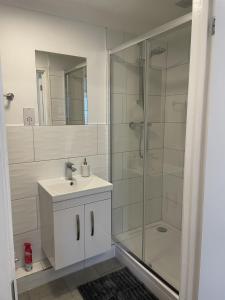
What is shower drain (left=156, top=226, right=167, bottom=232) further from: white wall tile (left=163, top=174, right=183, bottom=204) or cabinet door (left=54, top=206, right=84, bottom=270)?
cabinet door (left=54, top=206, right=84, bottom=270)

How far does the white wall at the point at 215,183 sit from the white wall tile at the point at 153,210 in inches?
48.7

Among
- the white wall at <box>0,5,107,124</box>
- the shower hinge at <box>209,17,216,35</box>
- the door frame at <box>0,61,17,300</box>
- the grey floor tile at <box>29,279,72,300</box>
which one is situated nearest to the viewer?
the door frame at <box>0,61,17,300</box>

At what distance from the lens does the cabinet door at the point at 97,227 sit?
1861mm

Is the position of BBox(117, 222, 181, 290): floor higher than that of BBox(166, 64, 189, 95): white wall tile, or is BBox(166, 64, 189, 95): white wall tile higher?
BBox(166, 64, 189, 95): white wall tile

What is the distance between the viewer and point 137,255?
6.92 feet

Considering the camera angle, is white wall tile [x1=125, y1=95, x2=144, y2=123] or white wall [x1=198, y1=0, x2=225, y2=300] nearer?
white wall [x1=198, y1=0, x2=225, y2=300]

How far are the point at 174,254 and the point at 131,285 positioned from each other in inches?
20.0

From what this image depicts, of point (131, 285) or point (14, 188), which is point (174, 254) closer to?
point (131, 285)

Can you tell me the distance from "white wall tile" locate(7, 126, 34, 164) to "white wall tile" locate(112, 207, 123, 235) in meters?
1.07

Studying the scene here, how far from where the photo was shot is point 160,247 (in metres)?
2.29

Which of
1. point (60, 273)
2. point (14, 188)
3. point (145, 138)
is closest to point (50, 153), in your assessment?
point (14, 188)

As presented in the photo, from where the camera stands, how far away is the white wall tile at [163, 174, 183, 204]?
7.79 ft

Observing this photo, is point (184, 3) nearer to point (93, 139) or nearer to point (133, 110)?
point (133, 110)

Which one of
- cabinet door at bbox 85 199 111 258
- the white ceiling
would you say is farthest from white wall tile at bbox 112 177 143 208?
the white ceiling
